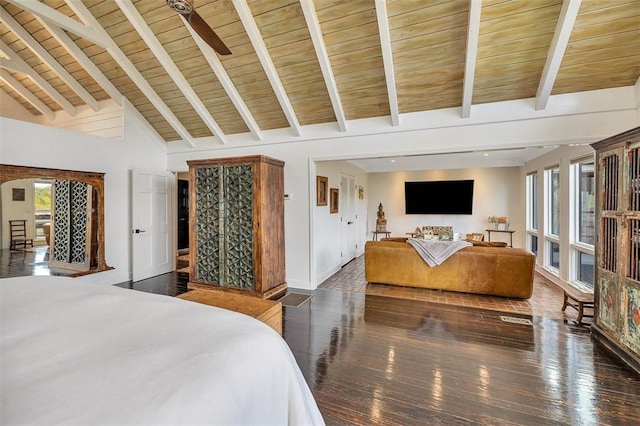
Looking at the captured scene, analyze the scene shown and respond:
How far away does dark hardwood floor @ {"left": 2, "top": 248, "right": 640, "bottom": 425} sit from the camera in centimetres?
199

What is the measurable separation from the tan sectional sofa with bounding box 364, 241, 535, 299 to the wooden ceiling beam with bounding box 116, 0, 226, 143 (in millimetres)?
3468

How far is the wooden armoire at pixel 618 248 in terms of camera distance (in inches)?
99.6

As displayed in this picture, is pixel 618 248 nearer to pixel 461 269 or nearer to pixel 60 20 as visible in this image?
pixel 461 269

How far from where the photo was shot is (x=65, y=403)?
0.68 m

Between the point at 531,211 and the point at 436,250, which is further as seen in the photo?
the point at 531,211

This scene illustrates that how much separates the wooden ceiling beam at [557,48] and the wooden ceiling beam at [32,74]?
24.4 feet

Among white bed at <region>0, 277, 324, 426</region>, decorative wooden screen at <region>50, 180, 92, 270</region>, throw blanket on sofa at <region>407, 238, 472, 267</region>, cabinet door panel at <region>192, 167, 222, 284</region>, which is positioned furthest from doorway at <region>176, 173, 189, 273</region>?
white bed at <region>0, 277, 324, 426</region>

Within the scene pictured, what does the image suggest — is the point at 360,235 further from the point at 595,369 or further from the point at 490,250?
the point at 595,369

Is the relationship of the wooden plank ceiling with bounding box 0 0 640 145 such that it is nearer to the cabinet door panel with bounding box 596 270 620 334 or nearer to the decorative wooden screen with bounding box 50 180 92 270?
the decorative wooden screen with bounding box 50 180 92 270

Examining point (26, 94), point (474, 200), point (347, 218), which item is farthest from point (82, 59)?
point (474, 200)

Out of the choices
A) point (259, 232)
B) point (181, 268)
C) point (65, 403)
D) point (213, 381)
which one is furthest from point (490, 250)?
point (181, 268)

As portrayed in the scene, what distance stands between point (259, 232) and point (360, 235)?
443cm

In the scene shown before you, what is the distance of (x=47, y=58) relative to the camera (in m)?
4.54

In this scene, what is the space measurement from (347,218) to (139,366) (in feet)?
20.4
